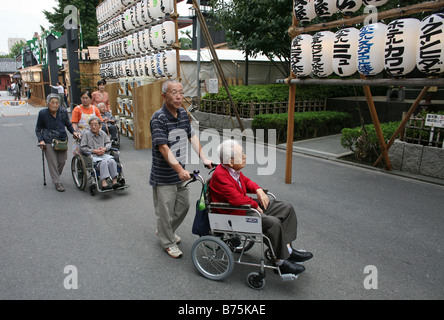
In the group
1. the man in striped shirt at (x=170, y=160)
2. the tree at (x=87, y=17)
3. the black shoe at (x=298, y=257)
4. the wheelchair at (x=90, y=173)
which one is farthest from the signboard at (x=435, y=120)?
the tree at (x=87, y=17)

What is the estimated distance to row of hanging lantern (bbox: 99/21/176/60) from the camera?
957cm

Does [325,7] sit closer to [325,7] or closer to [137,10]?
[325,7]

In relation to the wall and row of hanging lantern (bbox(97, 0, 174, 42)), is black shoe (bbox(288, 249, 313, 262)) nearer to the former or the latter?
the wall

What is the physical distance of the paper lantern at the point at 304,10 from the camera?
5785mm

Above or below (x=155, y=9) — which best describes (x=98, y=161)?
below

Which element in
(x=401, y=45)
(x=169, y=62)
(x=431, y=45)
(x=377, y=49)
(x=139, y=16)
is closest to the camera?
(x=431, y=45)

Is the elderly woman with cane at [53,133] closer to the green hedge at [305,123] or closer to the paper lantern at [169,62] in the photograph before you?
the paper lantern at [169,62]

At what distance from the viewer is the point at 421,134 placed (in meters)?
6.82

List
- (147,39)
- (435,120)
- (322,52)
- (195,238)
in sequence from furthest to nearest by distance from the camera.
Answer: (147,39) → (435,120) → (322,52) → (195,238)

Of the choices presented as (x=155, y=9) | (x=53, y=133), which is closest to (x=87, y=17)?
(x=155, y=9)

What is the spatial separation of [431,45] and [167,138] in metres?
3.82

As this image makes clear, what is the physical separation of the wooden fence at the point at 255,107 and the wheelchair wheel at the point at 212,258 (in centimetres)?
836

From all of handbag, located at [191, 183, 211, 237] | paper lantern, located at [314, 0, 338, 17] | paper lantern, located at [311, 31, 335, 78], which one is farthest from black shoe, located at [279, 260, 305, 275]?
paper lantern, located at [314, 0, 338, 17]

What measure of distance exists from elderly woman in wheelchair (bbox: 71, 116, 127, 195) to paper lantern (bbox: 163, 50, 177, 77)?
169 inches
